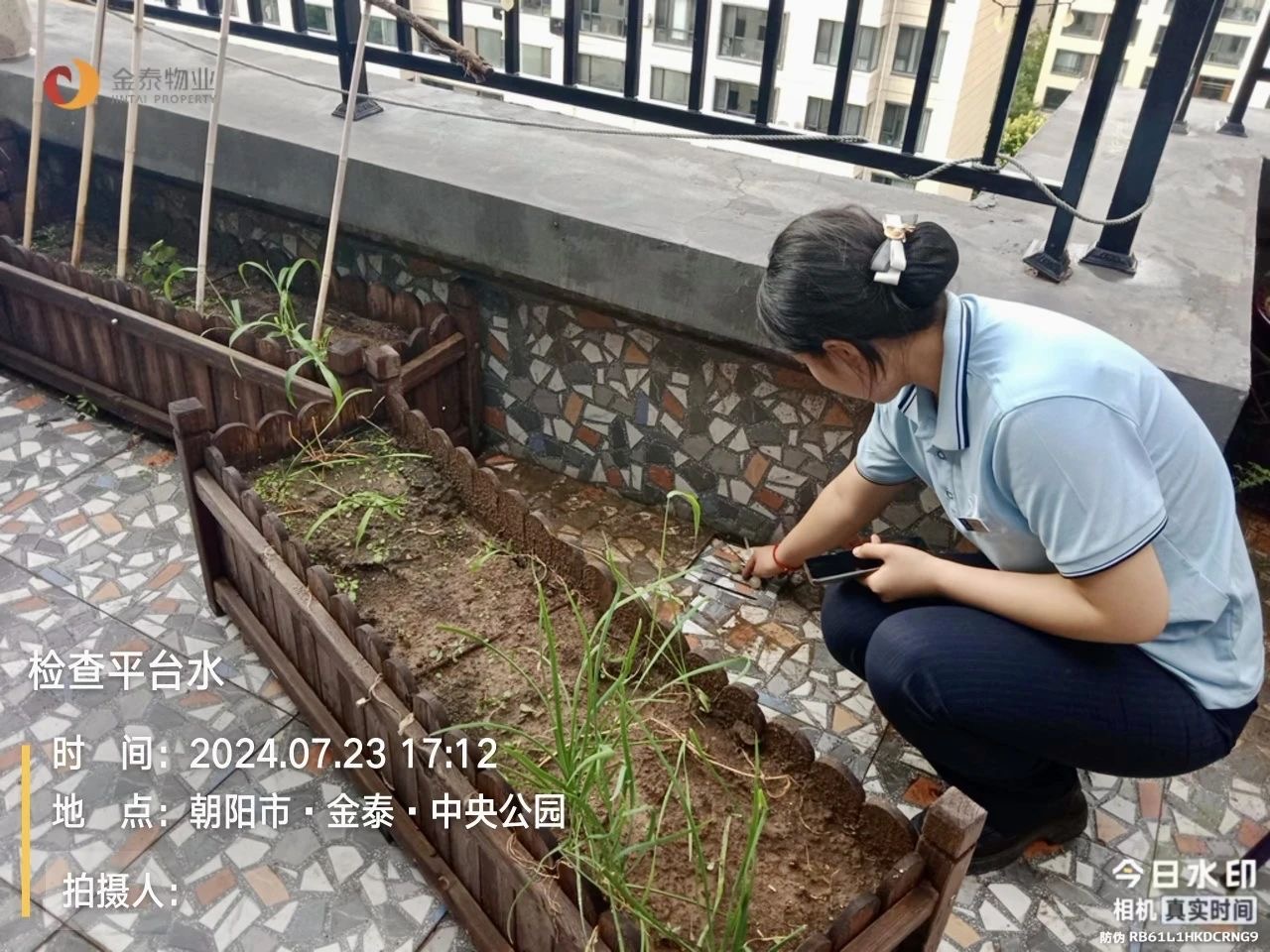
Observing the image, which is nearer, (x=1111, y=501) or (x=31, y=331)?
(x=1111, y=501)

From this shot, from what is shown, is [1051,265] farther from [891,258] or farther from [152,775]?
[152,775]

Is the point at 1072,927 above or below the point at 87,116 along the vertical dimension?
below

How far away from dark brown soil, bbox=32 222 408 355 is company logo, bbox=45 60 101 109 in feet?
1.51

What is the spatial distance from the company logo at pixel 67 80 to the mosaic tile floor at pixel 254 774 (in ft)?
4.19

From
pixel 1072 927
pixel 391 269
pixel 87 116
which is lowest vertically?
pixel 1072 927

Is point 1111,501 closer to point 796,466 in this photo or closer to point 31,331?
point 796,466

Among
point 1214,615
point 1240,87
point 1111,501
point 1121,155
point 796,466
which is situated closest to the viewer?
point 1111,501

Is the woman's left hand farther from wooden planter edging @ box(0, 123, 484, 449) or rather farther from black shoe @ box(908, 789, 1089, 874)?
wooden planter edging @ box(0, 123, 484, 449)

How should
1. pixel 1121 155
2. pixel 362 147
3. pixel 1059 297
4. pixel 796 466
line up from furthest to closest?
pixel 1121 155 → pixel 362 147 → pixel 796 466 → pixel 1059 297

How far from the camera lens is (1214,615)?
5.48 feet

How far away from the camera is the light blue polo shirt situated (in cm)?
152

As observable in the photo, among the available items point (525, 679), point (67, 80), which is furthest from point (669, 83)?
point (525, 679)

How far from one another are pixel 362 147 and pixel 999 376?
6.94ft

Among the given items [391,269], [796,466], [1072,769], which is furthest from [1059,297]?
[391,269]
